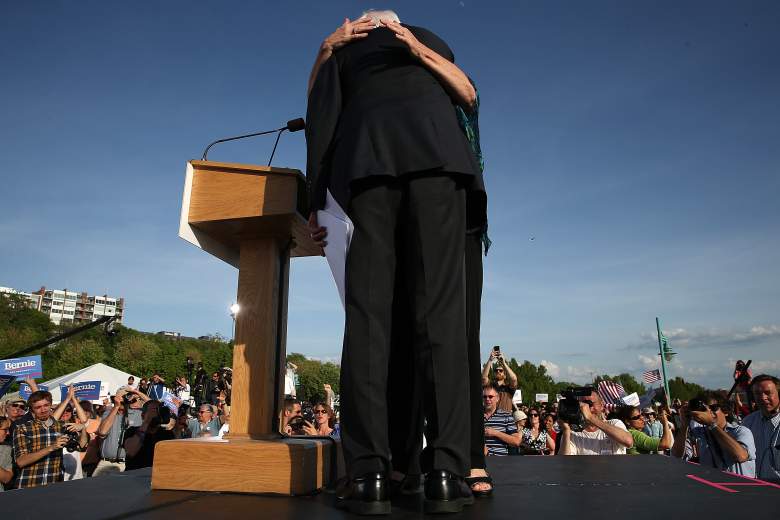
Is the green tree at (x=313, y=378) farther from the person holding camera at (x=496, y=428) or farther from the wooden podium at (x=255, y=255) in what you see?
the wooden podium at (x=255, y=255)

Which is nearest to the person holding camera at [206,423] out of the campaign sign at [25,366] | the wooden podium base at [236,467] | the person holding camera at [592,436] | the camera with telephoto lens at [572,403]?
the campaign sign at [25,366]

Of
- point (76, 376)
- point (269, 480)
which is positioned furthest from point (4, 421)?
point (76, 376)

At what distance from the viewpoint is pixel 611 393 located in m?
12.2

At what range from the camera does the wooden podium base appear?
5.53 ft

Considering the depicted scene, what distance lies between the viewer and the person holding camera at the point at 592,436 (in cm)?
502

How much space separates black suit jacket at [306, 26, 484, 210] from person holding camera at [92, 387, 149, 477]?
7223mm

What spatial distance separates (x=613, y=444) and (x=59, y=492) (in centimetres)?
484

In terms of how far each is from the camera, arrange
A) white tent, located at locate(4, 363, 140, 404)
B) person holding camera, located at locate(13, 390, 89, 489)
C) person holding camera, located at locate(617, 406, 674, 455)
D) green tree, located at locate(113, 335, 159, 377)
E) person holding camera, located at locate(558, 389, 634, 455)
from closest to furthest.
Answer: person holding camera, located at locate(558, 389, 634, 455), person holding camera, located at locate(13, 390, 89, 489), person holding camera, located at locate(617, 406, 674, 455), white tent, located at locate(4, 363, 140, 404), green tree, located at locate(113, 335, 159, 377)

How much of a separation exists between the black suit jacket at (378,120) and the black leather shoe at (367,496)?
0.82 m

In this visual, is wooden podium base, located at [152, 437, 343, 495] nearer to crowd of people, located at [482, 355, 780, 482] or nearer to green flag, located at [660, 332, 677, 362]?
crowd of people, located at [482, 355, 780, 482]

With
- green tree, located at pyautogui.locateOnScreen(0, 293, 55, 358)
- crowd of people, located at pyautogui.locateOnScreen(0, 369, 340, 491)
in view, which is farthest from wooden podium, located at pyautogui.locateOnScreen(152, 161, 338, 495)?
green tree, located at pyautogui.locateOnScreen(0, 293, 55, 358)

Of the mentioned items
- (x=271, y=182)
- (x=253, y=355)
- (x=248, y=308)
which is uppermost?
(x=271, y=182)

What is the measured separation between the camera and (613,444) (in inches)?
202

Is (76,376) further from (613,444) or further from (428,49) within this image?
(428,49)
